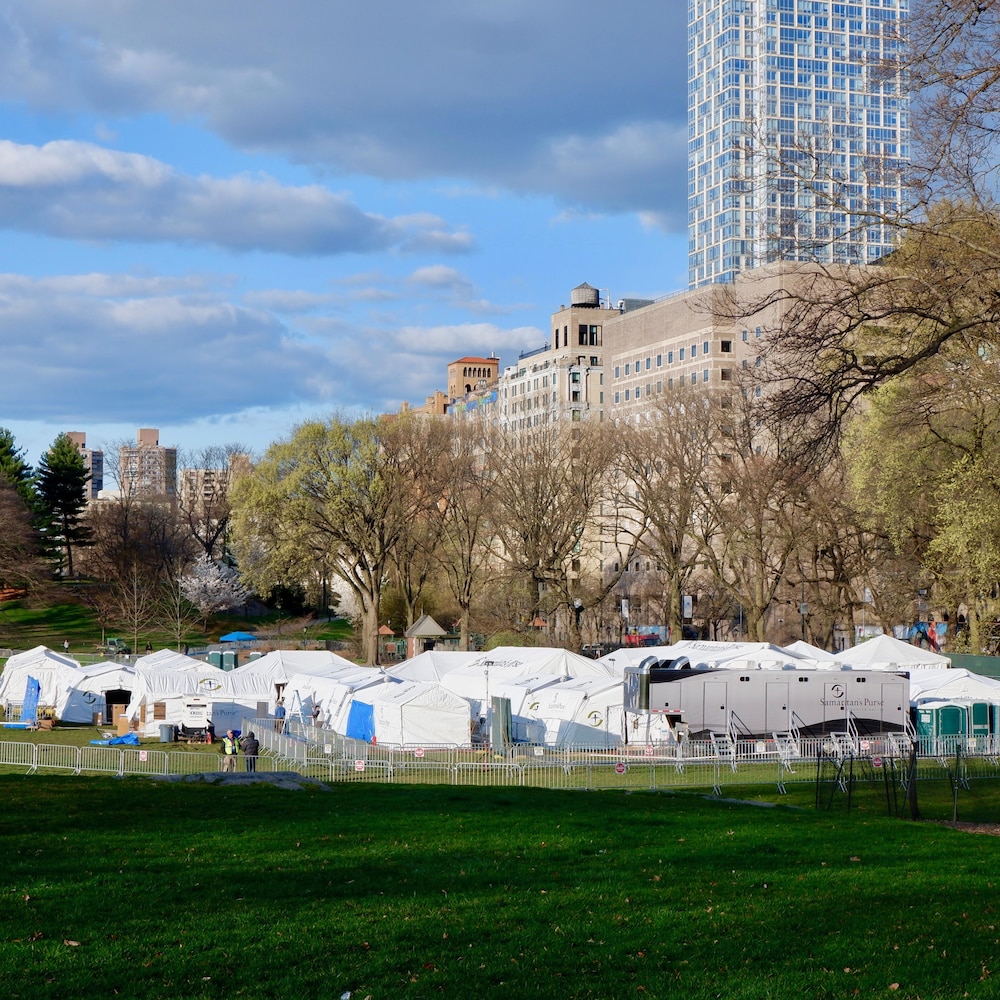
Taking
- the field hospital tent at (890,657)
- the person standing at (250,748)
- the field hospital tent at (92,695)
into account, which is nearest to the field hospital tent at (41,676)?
the field hospital tent at (92,695)

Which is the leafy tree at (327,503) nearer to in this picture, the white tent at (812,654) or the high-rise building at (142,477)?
the white tent at (812,654)

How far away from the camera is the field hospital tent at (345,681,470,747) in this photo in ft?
133

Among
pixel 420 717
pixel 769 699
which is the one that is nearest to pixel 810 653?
pixel 769 699

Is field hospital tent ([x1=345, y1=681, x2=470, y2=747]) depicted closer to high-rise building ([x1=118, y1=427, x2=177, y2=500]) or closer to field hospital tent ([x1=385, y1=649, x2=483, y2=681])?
field hospital tent ([x1=385, y1=649, x2=483, y2=681])

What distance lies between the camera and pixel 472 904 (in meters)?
12.1

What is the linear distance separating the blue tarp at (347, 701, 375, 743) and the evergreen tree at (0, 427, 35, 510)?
228ft

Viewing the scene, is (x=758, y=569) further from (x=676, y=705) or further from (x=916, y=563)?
(x=676, y=705)

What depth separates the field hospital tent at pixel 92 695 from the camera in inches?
2007

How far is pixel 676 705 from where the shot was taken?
38406 millimetres

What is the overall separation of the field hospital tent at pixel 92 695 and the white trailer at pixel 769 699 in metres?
22.8

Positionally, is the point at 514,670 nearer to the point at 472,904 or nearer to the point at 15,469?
the point at 472,904

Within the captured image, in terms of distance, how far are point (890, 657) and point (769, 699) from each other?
1307 centimetres

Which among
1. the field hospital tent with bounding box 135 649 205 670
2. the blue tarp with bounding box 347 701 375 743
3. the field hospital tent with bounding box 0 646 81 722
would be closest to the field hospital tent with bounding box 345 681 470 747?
the blue tarp with bounding box 347 701 375 743

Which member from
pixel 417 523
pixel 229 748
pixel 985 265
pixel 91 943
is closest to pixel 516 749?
pixel 229 748
